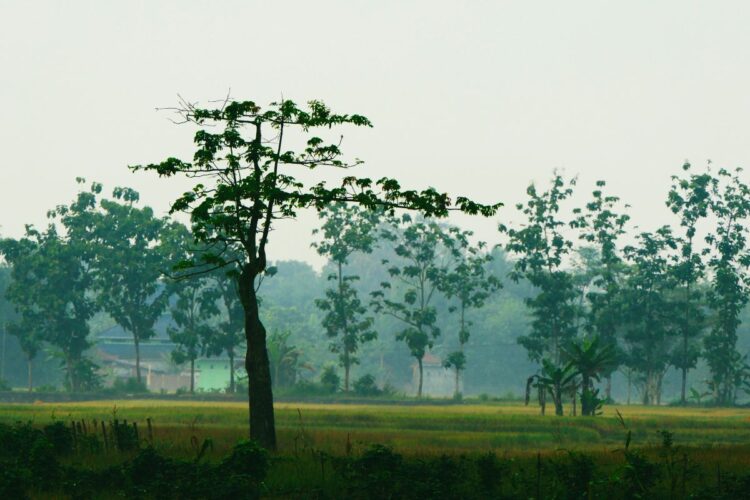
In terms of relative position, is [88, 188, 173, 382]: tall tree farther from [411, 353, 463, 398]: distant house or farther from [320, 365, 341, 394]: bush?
[411, 353, 463, 398]: distant house

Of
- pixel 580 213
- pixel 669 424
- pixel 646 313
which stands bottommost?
pixel 669 424

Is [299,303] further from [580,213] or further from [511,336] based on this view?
[580,213]

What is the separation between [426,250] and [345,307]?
7299 millimetres

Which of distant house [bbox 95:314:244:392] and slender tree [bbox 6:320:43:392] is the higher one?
slender tree [bbox 6:320:43:392]

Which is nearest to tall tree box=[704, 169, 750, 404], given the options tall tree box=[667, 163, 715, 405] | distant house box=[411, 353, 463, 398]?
tall tree box=[667, 163, 715, 405]

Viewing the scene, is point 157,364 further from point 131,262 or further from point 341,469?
point 341,469

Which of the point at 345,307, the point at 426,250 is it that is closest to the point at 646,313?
the point at 426,250

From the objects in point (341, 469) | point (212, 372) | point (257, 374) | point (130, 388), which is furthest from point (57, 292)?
point (341, 469)

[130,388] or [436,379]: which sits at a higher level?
[130,388]

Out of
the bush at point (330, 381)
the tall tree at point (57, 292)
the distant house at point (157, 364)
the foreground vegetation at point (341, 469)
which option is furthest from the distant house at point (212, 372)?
the foreground vegetation at point (341, 469)

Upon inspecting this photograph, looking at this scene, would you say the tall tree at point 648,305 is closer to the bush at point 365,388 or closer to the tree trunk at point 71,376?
the bush at point 365,388

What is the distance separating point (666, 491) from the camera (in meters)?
20.6

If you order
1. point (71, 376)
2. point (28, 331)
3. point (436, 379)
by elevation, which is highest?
point (28, 331)

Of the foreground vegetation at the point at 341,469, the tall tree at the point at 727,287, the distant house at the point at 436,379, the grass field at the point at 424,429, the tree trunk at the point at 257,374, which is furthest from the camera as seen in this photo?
the distant house at the point at 436,379
